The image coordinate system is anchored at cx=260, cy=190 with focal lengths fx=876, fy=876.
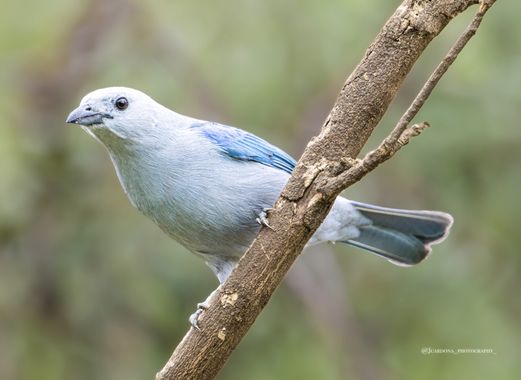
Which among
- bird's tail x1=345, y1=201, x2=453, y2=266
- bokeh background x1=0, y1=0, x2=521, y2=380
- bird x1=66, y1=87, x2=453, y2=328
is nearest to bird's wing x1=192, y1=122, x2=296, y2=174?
bird x1=66, y1=87, x2=453, y2=328

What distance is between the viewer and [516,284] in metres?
6.70

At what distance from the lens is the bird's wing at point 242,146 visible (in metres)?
4.45

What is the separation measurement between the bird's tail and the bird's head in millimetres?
1312

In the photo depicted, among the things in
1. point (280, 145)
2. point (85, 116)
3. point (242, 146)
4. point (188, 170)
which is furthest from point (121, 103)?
point (280, 145)

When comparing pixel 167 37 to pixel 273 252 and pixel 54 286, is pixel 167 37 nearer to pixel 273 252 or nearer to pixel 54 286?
pixel 54 286

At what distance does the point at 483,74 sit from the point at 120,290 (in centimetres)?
299

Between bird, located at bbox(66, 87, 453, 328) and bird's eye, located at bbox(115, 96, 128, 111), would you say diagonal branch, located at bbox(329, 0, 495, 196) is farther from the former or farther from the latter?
bird's eye, located at bbox(115, 96, 128, 111)

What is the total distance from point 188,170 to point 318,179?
104cm

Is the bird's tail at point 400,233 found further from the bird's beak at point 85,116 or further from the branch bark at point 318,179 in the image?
the bird's beak at point 85,116

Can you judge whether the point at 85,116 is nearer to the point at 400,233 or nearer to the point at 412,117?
the point at 412,117

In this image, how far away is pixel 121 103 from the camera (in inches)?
168

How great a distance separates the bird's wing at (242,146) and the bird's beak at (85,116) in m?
0.59

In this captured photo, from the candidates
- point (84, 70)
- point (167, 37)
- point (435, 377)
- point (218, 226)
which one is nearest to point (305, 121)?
point (167, 37)

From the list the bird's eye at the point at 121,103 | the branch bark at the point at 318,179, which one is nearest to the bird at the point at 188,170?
the bird's eye at the point at 121,103
